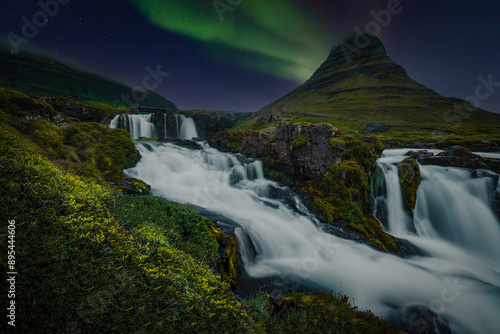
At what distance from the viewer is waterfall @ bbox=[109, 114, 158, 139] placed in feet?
121

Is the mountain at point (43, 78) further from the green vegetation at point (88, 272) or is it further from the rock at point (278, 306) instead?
the rock at point (278, 306)

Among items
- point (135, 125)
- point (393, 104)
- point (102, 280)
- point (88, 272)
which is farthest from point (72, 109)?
point (393, 104)

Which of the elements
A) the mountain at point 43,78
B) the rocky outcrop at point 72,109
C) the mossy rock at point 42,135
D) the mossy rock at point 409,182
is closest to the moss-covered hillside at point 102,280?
the mossy rock at point 42,135

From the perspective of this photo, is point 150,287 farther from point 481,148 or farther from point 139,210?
point 481,148

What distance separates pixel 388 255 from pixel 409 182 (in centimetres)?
781

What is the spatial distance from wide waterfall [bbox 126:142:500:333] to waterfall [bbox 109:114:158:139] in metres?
25.0

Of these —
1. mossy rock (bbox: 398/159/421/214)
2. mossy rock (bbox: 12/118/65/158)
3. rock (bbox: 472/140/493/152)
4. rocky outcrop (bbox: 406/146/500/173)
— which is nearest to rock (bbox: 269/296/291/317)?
mossy rock (bbox: 12/118/65/158)

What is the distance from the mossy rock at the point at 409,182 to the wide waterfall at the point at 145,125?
145ft

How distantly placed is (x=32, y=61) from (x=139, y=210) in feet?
906

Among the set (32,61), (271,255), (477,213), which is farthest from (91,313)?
(32,61)

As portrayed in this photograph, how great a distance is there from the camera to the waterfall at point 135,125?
121ft

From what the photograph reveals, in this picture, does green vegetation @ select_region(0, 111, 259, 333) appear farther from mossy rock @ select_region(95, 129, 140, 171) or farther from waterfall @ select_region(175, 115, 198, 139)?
waterfall @ select_region(175, 115, 198, 139)

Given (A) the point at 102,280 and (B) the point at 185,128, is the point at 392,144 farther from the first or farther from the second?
(B) the point at 185,128

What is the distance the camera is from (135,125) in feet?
134
